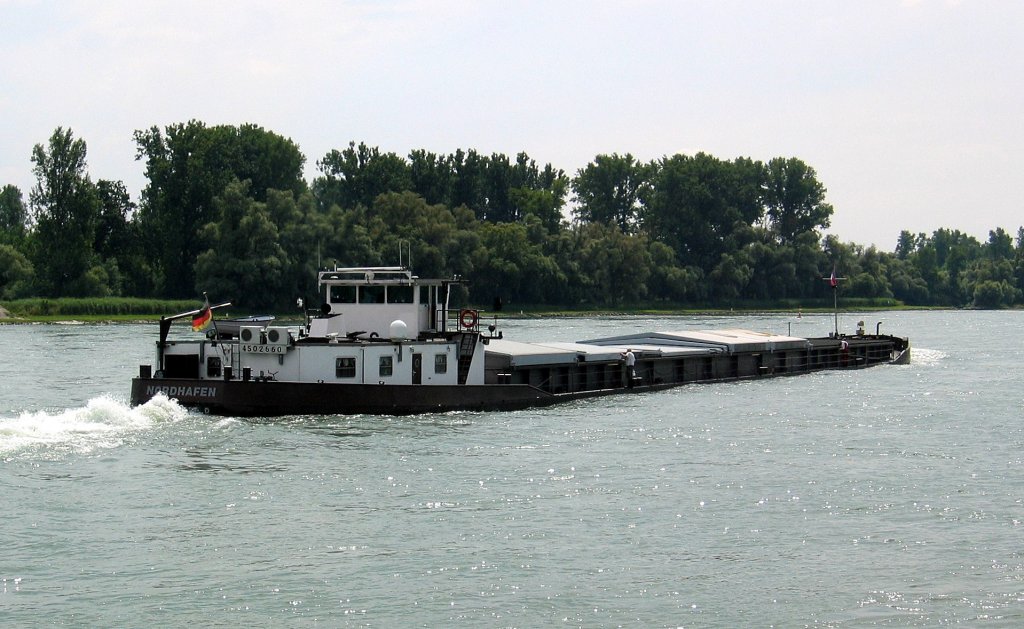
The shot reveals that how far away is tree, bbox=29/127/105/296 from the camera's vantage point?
105438 mm

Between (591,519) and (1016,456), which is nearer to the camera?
(591,519)

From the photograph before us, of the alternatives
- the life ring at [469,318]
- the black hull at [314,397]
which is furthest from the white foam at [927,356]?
the black hull at [314,397]

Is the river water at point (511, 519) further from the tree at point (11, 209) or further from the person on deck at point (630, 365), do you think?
the tree at point (11, 209)

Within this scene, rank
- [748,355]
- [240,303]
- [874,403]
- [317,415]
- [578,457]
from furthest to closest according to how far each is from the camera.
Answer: [240,303] → [748,355] → [874,403] → [317,415] → [578,457]

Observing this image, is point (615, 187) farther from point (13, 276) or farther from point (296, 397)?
point (296, 397)

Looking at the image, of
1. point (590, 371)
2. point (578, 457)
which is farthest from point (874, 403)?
point (578, 457)

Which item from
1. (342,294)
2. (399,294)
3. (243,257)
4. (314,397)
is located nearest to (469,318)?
(399,294)

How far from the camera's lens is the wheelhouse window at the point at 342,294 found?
37625 millimetres

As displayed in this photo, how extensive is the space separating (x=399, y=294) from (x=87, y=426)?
425 inches

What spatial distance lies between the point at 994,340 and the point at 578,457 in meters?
69.5

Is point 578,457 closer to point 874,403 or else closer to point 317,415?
point 317,415

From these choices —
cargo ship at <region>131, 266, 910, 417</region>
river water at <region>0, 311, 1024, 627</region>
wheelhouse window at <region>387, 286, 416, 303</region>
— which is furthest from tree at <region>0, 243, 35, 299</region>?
river water at <region>0, 311, 1024, 627</region>

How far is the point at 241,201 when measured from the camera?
104375 mm

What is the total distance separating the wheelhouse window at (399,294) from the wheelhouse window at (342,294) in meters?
1.14
